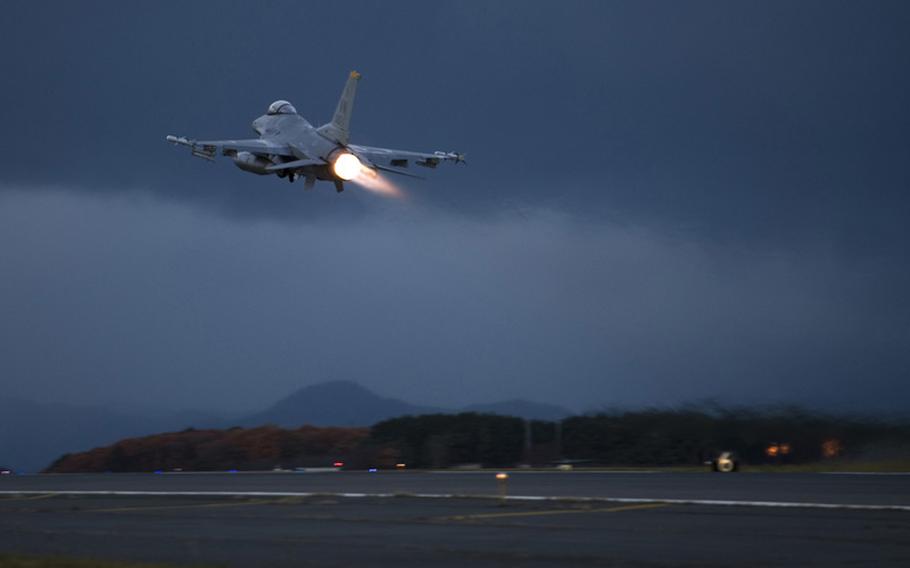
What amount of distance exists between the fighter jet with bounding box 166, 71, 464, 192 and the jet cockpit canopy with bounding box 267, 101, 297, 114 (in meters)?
3.62

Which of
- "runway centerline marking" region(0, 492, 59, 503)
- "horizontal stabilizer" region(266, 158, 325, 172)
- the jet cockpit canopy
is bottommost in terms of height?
"runway centerline marking" region(0, 492, 59, 503)

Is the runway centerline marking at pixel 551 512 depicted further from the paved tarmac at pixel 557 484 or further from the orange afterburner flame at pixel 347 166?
the orange afterburner flame at pixel 347 166

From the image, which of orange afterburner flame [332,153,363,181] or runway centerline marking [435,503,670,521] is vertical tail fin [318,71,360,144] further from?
runway centerline marking [435,503,670,521]

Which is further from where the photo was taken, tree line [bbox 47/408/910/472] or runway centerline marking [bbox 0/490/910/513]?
tree line [bbox 47/408/910/472]

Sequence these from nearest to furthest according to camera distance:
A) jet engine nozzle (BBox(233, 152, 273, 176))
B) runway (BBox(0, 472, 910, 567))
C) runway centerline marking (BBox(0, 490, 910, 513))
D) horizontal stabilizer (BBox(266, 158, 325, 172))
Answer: runway (BBox(0, 472, 910, 567))
runway centerline marking (BBox(0, 490, 910, 513))
horizontal stabilizer (BBox(266, 158, 325, 172))
jet engine nozzle (BBox(233, 152, 273, 176))

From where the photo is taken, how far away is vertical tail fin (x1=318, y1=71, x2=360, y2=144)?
43500 mm

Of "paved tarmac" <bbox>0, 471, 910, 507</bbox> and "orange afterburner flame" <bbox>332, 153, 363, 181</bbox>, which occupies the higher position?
"orange afterburner flame" <bbox>332, 153, 363, 181</bbox>

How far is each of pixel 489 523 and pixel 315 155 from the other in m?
21.6

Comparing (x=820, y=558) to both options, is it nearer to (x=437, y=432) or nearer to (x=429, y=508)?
(x=429, y=508)

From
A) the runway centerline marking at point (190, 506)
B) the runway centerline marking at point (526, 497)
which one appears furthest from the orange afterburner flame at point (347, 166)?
the runway centerline marking at point (190, 506)

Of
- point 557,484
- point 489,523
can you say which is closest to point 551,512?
point 489,523

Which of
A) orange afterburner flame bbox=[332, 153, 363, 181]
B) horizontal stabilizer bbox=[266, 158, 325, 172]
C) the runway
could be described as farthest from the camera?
orange afterburner flame bbox=[332, 153, 363, 181]

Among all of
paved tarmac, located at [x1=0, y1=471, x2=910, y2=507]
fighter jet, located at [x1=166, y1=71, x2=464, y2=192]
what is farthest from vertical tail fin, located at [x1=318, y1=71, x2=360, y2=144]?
paved tarmac, located at [x1=0, y1=471, x2=910, y2=507]

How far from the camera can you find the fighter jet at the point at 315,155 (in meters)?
41.9
